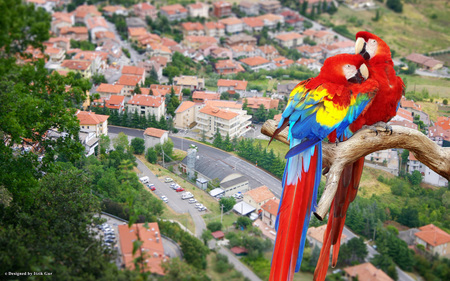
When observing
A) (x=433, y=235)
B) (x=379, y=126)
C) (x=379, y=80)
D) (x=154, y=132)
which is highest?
(x=379, y=80)

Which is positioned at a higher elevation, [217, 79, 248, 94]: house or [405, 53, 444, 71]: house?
[405, 53, 444, 71]: house

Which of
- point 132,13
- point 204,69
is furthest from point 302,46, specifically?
point 132,13

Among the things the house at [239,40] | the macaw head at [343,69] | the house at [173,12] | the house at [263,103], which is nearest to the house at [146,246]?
the macaw head at [343,69]

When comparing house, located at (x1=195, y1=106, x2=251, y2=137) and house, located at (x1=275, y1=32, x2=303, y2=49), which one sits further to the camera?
house, located at (x1=275, y1=32, x2=303, y2=49)

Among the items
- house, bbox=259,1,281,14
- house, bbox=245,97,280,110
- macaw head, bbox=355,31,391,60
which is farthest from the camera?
house, bbox=259,1,281,14

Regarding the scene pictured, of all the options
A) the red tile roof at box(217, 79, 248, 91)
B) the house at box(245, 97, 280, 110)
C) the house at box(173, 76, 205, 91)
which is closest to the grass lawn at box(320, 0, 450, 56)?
the red tile roof at box(217, 79, 248, 91)

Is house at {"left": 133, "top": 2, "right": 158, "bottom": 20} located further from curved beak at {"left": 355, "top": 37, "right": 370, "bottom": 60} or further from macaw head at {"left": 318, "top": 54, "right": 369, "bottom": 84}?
macaw head at {"left": 318, "top": 54, "right": 369, "bottom": 84}

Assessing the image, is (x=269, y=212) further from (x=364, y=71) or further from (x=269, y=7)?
(x=269, y=7)

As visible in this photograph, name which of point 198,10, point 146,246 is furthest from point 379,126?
Answer: point 198,10

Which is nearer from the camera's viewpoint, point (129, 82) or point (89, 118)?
point (89, 118)
